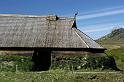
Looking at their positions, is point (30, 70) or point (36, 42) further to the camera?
point (36, 42)

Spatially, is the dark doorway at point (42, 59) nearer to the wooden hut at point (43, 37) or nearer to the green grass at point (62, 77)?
the wooden hut at point (43, 37)

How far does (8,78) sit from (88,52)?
12794 mm

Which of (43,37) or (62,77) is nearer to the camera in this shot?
(62,77)

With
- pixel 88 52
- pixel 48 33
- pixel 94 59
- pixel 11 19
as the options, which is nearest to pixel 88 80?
pixel 94 59

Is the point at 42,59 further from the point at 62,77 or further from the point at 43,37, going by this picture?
the point at 62,77

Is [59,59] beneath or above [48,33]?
beneath

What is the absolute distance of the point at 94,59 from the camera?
39156 millimetres

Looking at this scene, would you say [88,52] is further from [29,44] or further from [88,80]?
[88,80]

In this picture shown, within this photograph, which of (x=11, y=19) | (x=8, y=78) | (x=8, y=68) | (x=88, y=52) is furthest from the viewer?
(x=11, y=19)

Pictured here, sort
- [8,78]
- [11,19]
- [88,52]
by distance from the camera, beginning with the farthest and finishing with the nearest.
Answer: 1. [11,19]
2. [88,52]
3. [8,78]

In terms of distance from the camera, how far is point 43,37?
43.7 metres

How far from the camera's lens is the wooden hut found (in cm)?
4217

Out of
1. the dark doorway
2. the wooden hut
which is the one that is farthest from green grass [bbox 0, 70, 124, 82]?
the dark doorway

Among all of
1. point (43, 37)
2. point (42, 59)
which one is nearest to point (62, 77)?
point (42, 59)
